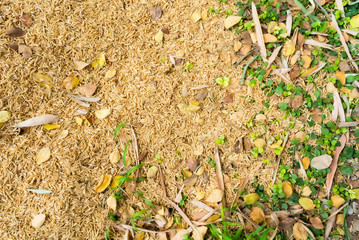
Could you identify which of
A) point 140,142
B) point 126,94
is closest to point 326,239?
point 140,142

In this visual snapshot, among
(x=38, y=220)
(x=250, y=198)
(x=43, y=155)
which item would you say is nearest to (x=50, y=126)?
(x=43, y=155)

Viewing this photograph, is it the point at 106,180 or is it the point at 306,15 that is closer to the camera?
the point at 106,180

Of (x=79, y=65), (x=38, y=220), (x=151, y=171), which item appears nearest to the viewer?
(x=38, y=220)

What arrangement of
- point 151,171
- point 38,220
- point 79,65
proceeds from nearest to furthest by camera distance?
point 38,220 < point 151,171 < point 79,65

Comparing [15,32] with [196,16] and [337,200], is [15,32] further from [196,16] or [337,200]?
[337,200]

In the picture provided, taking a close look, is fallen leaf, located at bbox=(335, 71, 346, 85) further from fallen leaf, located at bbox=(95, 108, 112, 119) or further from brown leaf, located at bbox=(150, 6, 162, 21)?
fallen leaf, located at bbox=(95, 108, 112, 119)

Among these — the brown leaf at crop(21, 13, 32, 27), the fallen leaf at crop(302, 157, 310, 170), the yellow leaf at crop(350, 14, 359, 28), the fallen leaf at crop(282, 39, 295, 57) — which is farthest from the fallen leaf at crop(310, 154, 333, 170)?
the brown leaf at crop(21, 13, 32, 27)

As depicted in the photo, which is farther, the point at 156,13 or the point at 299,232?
the point at 156,13

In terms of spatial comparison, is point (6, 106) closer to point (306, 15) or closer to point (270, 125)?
point (270, 125)
